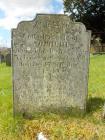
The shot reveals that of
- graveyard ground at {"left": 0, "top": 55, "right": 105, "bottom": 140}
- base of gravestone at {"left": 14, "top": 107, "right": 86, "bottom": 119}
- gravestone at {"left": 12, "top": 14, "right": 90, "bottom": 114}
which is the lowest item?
graveyard ground at {"left": 0, "top": 55, "right": 105, "bottom": 140}

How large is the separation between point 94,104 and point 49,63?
1.38m

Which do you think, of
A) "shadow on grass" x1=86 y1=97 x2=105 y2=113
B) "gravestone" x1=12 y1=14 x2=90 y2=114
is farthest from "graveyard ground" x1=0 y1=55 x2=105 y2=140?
"gravestone" x1=12 y1=14 x2=90 y2=114

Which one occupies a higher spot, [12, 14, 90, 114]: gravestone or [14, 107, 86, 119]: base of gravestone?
[12, 14, 90, 114]: gravestone

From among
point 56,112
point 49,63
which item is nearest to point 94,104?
point 56,112

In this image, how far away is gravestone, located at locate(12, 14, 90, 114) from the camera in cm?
804

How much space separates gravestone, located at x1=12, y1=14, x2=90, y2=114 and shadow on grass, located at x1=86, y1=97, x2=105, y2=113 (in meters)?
0.20

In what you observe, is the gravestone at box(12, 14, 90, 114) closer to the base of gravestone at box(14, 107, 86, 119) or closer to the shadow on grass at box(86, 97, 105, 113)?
the base of gravestone at box(14, 107, 86, 119)

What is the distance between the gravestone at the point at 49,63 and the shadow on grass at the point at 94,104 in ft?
0.65

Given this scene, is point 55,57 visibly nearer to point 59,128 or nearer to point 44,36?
point 44,36

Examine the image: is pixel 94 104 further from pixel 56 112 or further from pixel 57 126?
pixel 57 126

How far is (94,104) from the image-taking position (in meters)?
8.60

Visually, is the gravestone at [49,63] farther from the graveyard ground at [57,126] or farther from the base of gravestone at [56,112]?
the graveyard ground at [57,126]

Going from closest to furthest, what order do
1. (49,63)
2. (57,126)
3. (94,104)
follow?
(57,126) → (49,63) → (94,104)

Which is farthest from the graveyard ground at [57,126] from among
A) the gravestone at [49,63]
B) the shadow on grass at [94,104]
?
the gravestone at [49,63]
